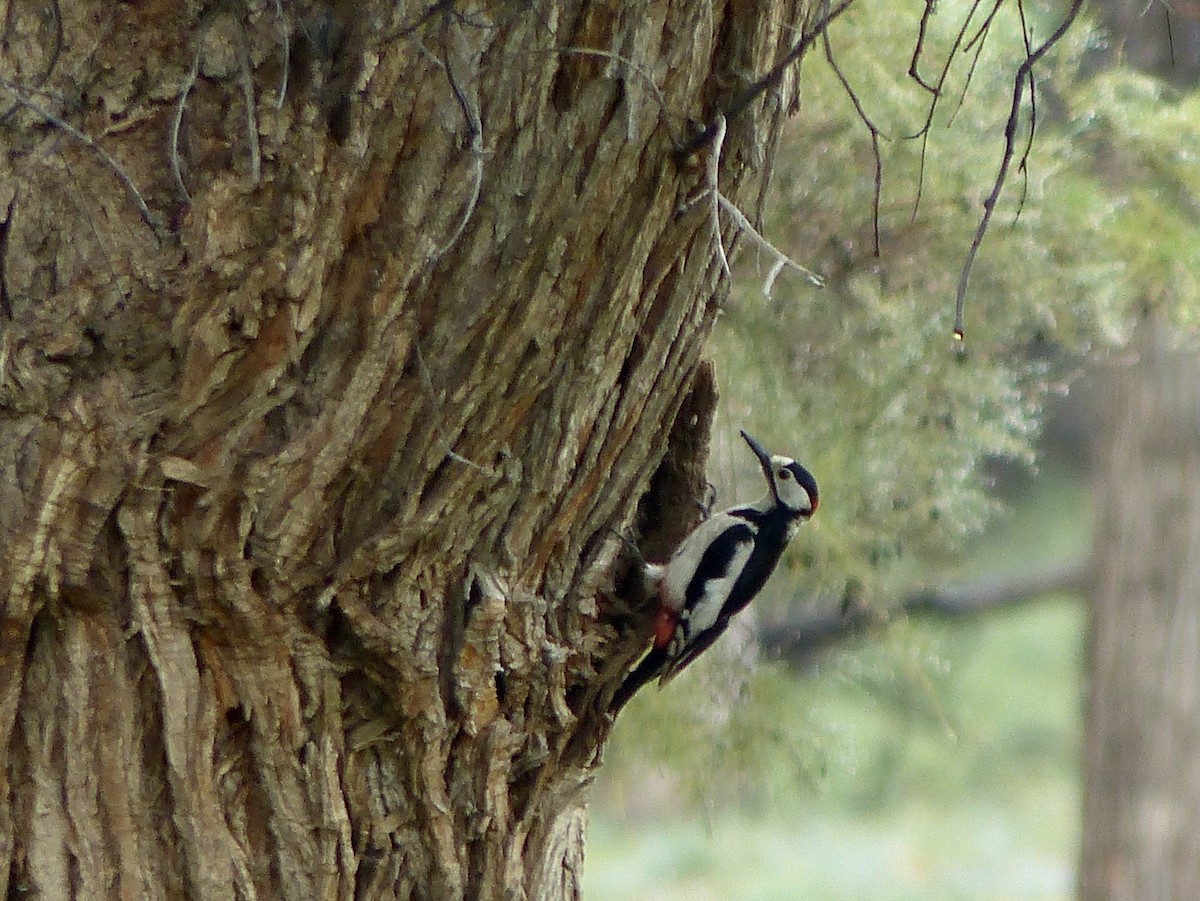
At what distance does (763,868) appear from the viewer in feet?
37.2

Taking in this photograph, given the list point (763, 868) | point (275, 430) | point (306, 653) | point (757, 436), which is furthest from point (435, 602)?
point (763, 868)

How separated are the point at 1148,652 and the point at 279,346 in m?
5.23

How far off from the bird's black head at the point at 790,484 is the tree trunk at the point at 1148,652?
2791mm

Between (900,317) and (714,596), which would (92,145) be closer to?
(714,596)

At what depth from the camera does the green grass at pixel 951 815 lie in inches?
435

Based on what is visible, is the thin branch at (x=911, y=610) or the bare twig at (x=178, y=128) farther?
the thin branch at (x=911, y=610)

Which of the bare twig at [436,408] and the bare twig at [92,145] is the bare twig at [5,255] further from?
the bare twig at [436,408]

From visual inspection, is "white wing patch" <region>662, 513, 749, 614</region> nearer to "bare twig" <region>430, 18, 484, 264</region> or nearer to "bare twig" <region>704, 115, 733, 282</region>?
"bare twig" <region>704, 115, 733, 282</region>

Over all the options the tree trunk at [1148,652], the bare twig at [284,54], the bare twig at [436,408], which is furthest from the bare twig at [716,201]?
the tree trunk at [1148,652]

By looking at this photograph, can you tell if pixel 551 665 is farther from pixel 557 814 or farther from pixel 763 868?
pixel 763 868

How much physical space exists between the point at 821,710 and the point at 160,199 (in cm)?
408

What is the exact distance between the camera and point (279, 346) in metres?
2.38

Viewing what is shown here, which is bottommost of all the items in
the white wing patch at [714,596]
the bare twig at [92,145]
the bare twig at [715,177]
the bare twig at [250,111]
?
the bare twig at [92,145]

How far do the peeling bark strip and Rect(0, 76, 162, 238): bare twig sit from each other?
1 centimetres
